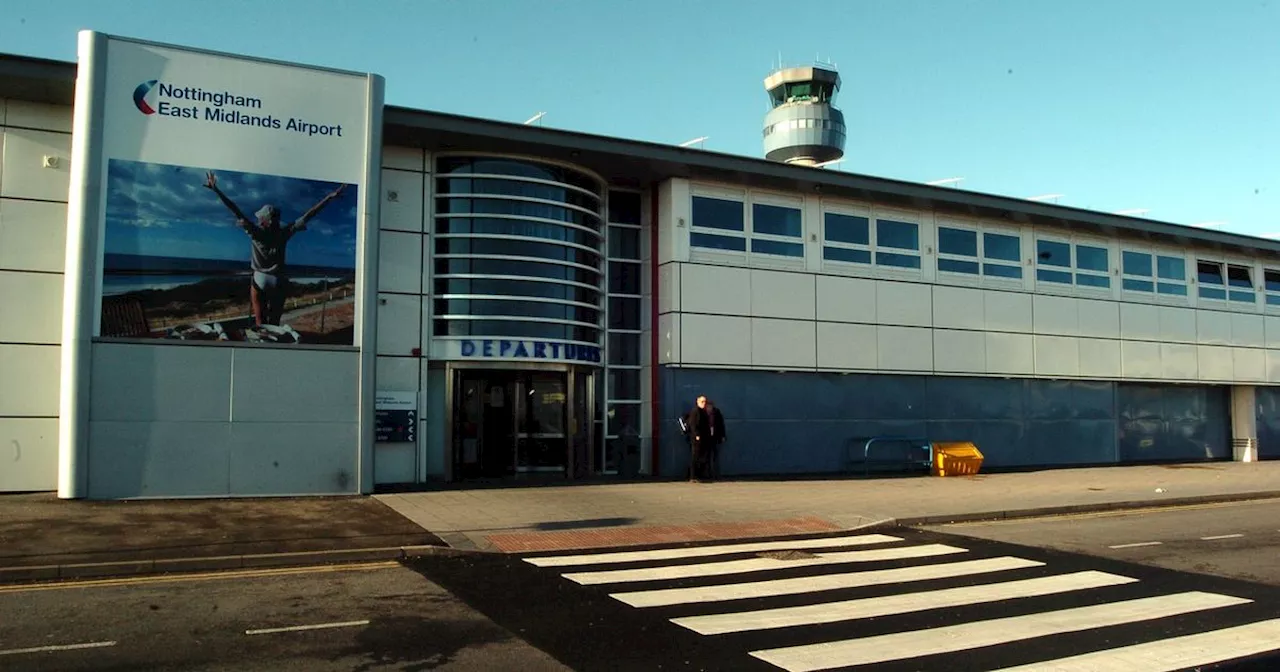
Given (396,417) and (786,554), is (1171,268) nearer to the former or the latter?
(786,554)

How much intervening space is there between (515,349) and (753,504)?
216 inches

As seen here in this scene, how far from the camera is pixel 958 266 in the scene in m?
24.0

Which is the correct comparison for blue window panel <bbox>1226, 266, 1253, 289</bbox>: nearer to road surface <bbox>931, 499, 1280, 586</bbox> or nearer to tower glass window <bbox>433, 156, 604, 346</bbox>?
road surface <bbox>931, 499, 1280, 586</bbox>

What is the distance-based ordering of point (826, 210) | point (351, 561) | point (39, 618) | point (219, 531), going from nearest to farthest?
point (39, 618) → point (351, 561) → point (219, 531) → point (826, 210)

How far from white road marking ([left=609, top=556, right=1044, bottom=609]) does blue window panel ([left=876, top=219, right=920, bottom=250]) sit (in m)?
12.9

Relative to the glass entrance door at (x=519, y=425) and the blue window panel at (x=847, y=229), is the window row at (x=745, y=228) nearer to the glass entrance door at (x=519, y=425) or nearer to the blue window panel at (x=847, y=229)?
the blue window panel at (x=847, y=229)

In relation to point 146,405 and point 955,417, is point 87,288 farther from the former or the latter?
point 955,417

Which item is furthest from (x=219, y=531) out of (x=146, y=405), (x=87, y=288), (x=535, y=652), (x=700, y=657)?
(x=700, y=657)

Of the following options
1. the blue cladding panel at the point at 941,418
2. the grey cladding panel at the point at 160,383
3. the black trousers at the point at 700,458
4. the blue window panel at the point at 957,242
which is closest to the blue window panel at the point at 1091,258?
the blue cladding panel at the point at 941,418

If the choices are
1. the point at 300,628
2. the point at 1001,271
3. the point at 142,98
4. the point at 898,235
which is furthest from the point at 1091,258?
the point at 300,628

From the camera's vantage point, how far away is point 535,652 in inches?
269

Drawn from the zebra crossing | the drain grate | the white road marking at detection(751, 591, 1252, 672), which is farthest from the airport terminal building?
the white road marking at detection(751, 591, 1252, 672)

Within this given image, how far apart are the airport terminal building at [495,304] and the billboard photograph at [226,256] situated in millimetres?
37

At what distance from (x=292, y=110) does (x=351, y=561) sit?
28.8 ft
